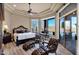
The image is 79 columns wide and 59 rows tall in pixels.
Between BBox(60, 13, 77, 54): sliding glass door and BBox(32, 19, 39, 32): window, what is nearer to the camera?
BBox(60, 13, 77, 54): sliding glass door

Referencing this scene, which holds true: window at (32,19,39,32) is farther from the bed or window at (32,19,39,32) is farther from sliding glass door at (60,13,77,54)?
sliding glass door at (60,13,77,54)

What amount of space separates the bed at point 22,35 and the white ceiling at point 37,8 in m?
0.36

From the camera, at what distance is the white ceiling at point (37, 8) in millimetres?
2643

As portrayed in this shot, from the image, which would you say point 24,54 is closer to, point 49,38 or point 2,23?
point 49,38

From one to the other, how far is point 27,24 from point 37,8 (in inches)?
16.2

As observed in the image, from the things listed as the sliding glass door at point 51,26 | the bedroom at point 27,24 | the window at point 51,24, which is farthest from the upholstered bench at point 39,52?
the window at point 51,24

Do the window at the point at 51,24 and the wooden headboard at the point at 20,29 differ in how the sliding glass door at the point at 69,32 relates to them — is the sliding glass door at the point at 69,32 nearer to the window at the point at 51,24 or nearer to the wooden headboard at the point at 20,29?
the window at the point at 51,24

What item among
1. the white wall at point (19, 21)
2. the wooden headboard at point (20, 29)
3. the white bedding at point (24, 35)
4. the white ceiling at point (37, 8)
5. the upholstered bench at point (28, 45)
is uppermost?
the white ceiling at point (37, 8)

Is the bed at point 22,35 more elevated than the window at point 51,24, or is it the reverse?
the window at point 51,24

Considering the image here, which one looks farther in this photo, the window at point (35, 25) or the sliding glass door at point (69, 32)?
the window at point (35, 25)

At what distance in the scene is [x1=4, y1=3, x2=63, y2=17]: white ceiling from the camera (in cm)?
264

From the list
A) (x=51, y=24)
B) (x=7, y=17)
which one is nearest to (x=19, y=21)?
(x=7, y=17)

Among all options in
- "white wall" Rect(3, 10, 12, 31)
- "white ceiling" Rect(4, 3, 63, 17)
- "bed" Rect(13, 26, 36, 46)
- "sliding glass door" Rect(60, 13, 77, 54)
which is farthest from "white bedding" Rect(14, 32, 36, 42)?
"sliding glass door" Rect(60, 13, 77, 54)

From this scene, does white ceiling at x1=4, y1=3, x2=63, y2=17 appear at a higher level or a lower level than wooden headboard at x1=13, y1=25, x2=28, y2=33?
higher
